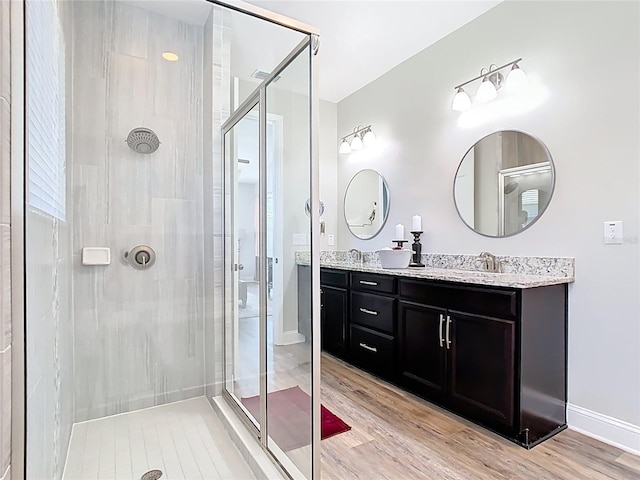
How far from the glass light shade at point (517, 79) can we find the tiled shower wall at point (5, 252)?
2476 millimetres

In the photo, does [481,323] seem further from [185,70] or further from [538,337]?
[185,70]

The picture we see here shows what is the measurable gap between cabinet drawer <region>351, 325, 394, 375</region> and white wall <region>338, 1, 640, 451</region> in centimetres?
88

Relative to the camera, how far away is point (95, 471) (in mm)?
1665

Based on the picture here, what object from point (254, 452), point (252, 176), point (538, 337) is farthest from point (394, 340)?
point (252, 176)

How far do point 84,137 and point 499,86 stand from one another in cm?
263

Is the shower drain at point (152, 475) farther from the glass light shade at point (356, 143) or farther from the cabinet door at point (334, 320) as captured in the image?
the glass light shade at point (356, 143)

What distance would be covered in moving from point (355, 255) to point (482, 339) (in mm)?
1900

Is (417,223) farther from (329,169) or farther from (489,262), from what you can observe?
(329,169)

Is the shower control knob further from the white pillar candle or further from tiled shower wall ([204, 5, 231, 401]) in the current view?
the white pillar candle

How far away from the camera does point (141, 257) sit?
2.28m

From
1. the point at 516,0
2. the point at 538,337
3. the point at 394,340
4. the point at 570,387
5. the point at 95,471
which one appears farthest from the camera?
the point at 394,340

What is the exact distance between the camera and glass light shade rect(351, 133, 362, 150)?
3.71m

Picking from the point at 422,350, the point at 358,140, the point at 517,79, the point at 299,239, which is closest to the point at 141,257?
the point at 299,239

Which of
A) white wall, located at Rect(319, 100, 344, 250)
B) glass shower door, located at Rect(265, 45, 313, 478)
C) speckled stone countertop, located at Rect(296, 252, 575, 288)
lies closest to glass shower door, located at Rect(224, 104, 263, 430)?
glass shower door, located at Rect(265, 45, 313, 478)
